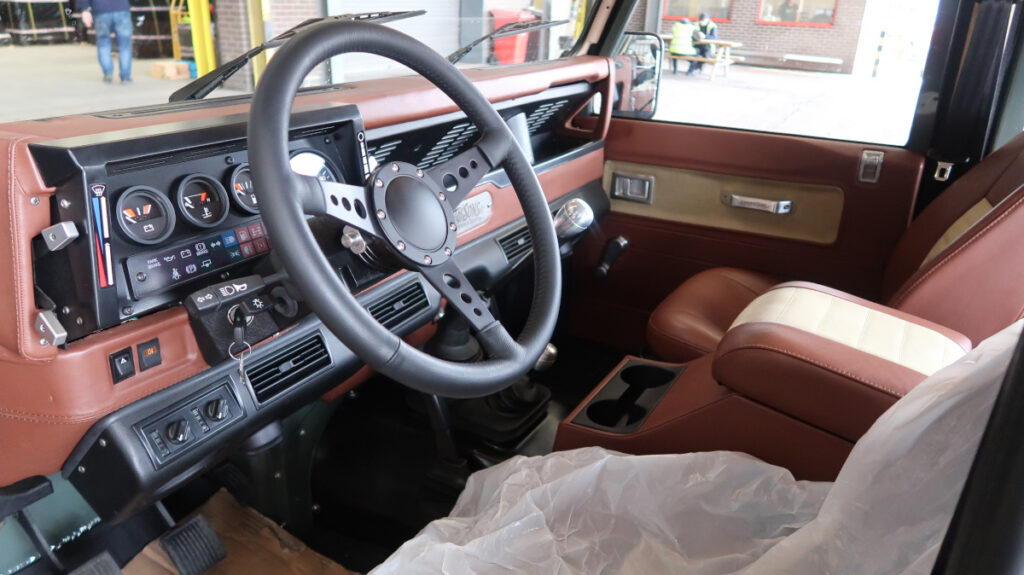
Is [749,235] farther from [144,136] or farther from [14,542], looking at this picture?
[14,542]

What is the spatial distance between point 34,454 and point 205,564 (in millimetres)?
593

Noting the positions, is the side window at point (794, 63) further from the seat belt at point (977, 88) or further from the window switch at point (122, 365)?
the window switch at point (122, 365)

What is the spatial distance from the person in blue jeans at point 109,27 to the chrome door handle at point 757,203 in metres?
1.82

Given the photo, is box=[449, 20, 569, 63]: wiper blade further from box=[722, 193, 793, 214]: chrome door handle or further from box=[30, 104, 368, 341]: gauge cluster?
box=[30, 104, 368, 341]: gauge cluster

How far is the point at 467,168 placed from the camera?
116 cm

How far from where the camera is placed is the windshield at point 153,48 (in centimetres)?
166

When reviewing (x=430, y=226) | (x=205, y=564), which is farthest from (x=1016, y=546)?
(x=205, y=564)

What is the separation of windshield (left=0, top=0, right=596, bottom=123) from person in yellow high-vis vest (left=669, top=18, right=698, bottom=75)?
0.38 meters

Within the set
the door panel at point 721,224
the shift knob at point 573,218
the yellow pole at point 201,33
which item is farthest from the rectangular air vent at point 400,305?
the door panel at point 721,224

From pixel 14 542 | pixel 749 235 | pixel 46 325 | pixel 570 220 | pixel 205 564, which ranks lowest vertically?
pixel 205 564

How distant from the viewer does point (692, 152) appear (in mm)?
2404

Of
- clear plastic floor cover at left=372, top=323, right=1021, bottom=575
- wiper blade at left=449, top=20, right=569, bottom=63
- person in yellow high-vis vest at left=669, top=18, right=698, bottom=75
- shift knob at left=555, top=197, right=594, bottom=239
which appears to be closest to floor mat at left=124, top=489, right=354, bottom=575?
clear plastic floor cover at left=372, top=323, right=1021, bottom=575

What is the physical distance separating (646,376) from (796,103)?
161 centimetres

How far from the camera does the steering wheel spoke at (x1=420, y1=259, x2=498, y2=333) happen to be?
108cm
